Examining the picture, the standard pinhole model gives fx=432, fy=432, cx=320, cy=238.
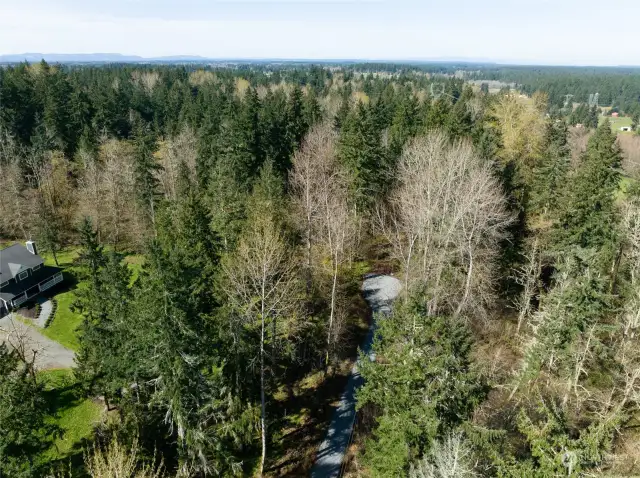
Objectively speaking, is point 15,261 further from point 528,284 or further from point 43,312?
point 528,284

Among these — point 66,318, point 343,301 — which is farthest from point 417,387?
point 66,318

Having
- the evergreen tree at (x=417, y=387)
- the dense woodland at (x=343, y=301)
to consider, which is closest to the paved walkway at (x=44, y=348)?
the dense woodland at (x=343, y=301)

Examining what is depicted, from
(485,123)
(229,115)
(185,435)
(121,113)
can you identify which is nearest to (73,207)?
(229,115)

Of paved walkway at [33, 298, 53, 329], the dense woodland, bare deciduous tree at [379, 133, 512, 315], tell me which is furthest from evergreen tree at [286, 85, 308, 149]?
paved walkway at [33, 298, 53, 329]

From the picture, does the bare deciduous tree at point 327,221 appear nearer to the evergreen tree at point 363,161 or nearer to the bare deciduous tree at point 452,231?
the evergreen tree at point 363,161

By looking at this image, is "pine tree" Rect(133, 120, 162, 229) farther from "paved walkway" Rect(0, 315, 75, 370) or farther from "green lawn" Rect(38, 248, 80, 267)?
"paved walkway" Rect(0, 315, 75, 370)

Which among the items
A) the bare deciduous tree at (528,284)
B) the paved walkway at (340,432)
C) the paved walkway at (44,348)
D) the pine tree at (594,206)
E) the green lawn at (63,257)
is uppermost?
the pine tree at (594,206)

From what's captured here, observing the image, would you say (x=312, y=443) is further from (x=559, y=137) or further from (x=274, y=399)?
(x=559, y=137)
